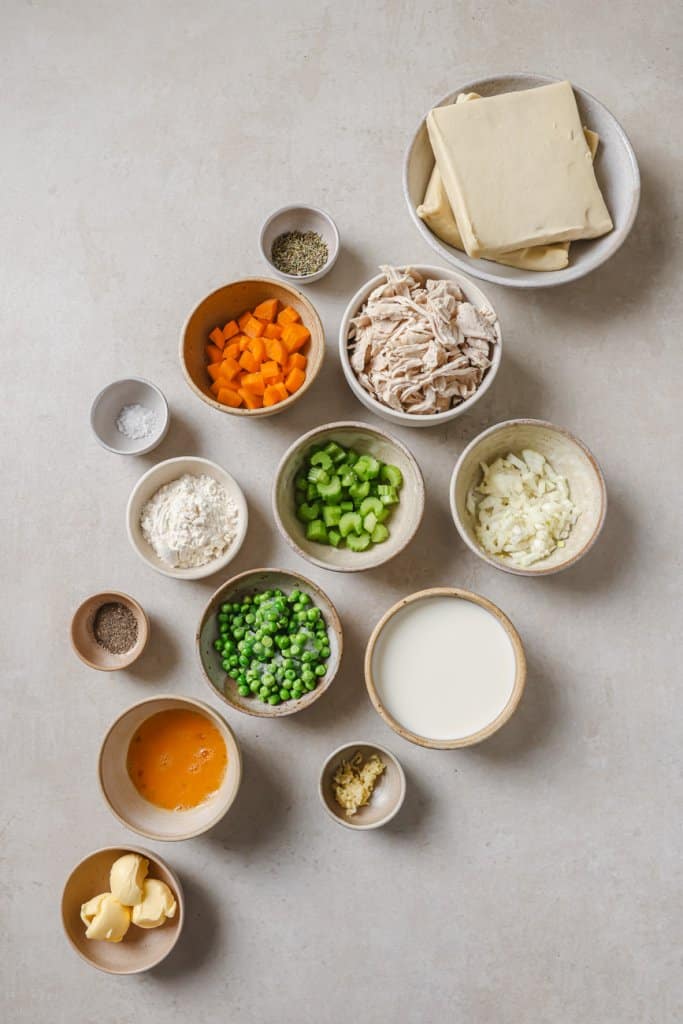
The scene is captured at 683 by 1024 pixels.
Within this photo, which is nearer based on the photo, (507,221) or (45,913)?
(507,221)

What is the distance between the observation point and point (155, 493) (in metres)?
2.91

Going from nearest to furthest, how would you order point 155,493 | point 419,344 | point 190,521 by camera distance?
point 419,344
point 190,521
point 155,493

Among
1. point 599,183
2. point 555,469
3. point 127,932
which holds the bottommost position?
point 127,932

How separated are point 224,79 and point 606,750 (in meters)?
2.73

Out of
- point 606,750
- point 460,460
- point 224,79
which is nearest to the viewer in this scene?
point 460,460

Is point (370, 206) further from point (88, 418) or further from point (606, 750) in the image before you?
point (606, 750)

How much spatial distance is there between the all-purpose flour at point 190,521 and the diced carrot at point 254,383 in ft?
1.10

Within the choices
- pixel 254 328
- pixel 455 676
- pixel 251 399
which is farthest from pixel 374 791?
pixel 254 328

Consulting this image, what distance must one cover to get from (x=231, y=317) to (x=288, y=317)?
0.21 meters

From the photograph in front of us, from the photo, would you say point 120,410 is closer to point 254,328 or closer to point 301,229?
point 254,328

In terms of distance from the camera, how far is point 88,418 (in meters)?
3.06

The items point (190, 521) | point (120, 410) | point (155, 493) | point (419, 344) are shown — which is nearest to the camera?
point (419, 344)

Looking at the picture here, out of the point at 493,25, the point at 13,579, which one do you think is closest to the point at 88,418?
the point at 13,579

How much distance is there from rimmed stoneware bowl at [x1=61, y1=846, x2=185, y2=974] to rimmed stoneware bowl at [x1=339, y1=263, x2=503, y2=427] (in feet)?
5.35
